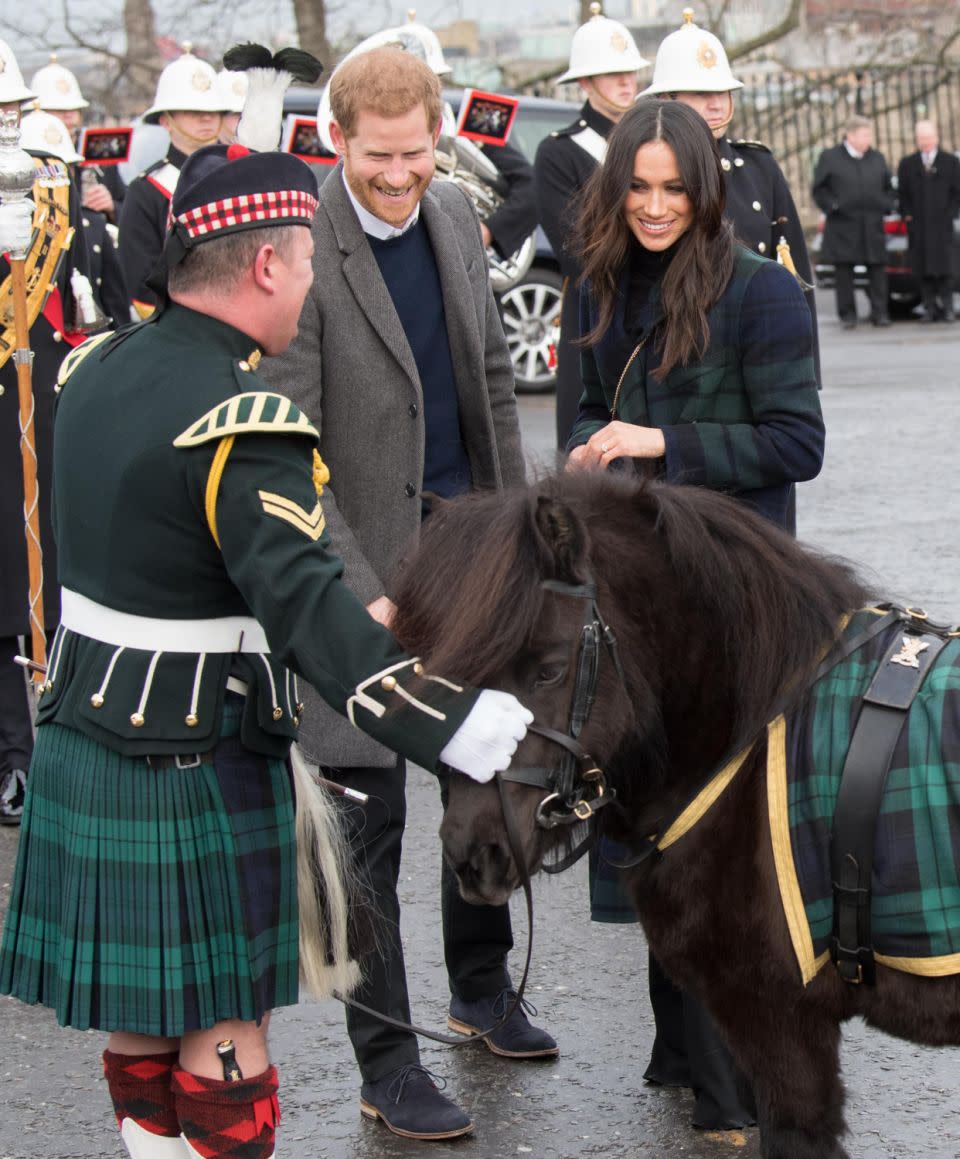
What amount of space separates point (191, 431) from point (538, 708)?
67 cm

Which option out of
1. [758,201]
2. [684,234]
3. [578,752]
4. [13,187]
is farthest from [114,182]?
[578,752]

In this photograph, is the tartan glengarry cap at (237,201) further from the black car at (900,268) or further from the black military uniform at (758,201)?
the black car at (900,268)

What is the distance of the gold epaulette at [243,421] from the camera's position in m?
2.59

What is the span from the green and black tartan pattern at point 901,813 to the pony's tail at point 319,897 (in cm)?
77

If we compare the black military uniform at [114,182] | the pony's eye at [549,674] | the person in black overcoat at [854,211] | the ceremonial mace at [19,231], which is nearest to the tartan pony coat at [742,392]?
the pony's eye at [549,674]

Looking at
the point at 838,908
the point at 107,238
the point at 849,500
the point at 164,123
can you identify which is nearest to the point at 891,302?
the point at 849,500

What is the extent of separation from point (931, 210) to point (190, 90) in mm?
11216

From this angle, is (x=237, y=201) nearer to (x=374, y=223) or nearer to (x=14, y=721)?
(x=374, y=223)

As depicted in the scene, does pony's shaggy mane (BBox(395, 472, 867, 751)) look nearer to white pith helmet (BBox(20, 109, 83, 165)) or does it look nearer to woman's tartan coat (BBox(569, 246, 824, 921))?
woman's tartan coat (BBox(569, 246, 824, 921))

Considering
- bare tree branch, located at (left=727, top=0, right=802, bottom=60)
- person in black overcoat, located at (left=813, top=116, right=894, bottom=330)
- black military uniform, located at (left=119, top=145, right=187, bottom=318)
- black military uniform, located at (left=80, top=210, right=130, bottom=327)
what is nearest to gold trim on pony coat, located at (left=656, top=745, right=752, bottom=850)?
black military uniform, located at (left=80, top=210, right=130, bottom=327)

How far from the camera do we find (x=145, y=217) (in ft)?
26.0

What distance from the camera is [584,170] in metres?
6.92

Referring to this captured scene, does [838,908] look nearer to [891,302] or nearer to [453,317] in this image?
[453,317]

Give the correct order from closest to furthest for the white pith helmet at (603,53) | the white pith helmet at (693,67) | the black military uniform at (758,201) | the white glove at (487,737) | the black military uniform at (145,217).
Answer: the white glove at (487,737), the black military uniform at (758,201), the white pith helmet at (693,67), the white pith helmet at (603,53), the black military uniform at (145,217)
